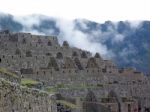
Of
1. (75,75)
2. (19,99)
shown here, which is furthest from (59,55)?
(19,99)

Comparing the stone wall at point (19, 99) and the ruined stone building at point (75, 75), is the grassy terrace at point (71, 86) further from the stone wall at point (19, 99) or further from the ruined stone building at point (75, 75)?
the stone wall at point (19, 99)

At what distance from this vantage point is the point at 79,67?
61.0m

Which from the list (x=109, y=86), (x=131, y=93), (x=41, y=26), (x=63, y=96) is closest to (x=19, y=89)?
(x=63, y=96)

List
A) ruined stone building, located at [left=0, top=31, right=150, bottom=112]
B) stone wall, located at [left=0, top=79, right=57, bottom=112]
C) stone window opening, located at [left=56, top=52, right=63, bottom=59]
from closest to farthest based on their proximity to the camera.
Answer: stone wall, located at [left=0, top=79, right=57, bottom=112]
ruined stone building, located at [left=0, top=31, right=150, bottom=112]
stone window opening, located at [left=56, top=52, right=63, bottom=59]

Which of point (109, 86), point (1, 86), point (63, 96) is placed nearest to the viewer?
point (1, 86)

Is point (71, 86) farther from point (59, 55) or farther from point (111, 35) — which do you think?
point (111, 35)

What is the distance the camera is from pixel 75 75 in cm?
5728

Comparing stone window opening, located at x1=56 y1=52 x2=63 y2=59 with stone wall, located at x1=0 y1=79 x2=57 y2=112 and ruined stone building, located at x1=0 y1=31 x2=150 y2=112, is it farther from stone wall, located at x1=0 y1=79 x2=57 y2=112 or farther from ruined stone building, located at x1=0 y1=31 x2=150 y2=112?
stone wall, located at x1=0 y1=79 x2=57 y2=112

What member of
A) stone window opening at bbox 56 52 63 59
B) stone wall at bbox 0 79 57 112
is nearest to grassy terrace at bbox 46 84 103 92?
stone window opening at bbox 56 52 63 59

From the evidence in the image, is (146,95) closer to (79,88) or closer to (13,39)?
(79,88)

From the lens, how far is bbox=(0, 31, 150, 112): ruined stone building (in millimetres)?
50000

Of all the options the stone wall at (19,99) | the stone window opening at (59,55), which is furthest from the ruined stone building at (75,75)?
the stone wall at (19,99)

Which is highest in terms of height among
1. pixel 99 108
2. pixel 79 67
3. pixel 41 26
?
pixel 41 26

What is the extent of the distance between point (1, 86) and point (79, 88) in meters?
40.3
